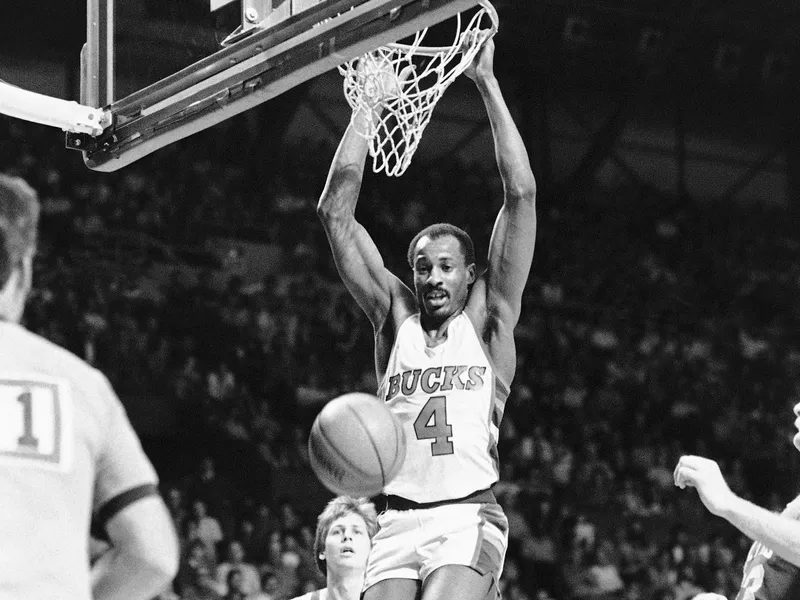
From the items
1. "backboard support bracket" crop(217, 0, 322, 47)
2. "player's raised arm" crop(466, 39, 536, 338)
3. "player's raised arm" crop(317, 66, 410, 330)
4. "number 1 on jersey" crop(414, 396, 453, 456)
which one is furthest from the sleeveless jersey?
"backboard support bracket" crop(217, 0, 322, 47)

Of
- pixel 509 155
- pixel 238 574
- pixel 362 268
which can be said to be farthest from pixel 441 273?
→ pixel 238 574

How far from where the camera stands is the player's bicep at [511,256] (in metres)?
5.68

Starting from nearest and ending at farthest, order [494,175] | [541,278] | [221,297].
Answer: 1. [221,297]
2. [541,278]
3. [494,175]

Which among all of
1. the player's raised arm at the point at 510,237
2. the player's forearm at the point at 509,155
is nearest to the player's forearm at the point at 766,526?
the player's raised arm at the point at 510,237

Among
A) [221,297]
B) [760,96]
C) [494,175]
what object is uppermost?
[760,96]

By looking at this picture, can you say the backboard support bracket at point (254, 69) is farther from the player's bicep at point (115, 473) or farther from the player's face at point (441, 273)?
the player's bicep at point (115, 473)

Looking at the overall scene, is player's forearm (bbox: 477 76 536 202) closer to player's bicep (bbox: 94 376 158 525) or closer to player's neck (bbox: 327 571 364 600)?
player's neck (bbox: 327 571 364 600)

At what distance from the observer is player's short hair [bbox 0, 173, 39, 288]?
9.21 feet

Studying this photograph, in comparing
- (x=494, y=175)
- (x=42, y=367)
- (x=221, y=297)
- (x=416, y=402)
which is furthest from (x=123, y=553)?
(x=494, y=175)

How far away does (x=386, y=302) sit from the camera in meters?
5.86

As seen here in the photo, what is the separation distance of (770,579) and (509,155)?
79.0 inches

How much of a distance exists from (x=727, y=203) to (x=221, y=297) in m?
8.78

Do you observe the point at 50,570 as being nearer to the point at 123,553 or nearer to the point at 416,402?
the point at 123,553

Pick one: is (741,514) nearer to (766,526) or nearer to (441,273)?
(766,526)
